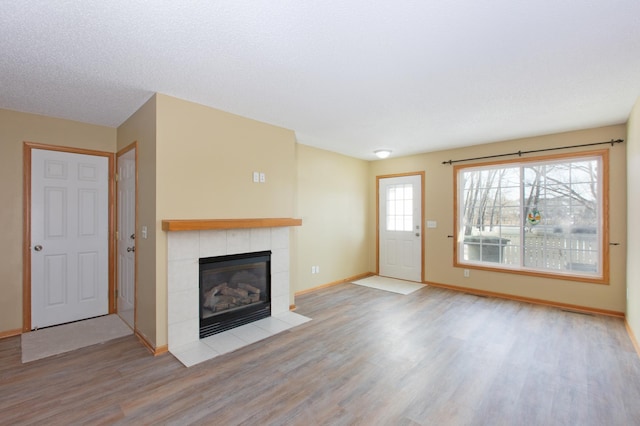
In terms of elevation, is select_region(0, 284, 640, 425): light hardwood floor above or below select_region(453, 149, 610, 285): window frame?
below

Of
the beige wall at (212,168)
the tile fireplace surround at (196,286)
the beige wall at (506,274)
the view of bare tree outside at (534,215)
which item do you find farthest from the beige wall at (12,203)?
the view of bare tree outside at (534,215)

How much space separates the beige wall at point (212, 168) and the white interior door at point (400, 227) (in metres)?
2.79

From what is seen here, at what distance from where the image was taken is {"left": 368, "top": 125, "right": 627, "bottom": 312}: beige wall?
390 cm

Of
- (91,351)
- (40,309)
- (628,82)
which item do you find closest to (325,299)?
(91,351)

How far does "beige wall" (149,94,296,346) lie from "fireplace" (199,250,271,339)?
0.45 m

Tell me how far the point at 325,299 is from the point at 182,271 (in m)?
2.34

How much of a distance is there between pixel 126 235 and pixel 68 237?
692mm

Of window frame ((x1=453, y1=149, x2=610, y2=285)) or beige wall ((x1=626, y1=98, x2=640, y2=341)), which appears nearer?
beige wall ((x1=626, y1=98, x2=640, y2=341))

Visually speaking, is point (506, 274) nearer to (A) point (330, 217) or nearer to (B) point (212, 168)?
(A) point (330, 217)

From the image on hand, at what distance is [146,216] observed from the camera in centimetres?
311

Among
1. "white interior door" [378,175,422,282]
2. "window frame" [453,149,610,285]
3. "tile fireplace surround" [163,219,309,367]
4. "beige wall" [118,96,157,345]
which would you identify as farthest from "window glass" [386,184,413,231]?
"beige wall" [118,96,157,345]

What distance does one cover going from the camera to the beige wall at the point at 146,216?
2.97 m

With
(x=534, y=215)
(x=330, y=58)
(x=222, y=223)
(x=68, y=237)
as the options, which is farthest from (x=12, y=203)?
(x=534, y=215)

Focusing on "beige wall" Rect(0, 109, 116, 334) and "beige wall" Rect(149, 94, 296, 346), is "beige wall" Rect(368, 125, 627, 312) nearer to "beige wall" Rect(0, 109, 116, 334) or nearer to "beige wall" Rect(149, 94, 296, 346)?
"beige wall" Rect(149, 94, 296, 346)
